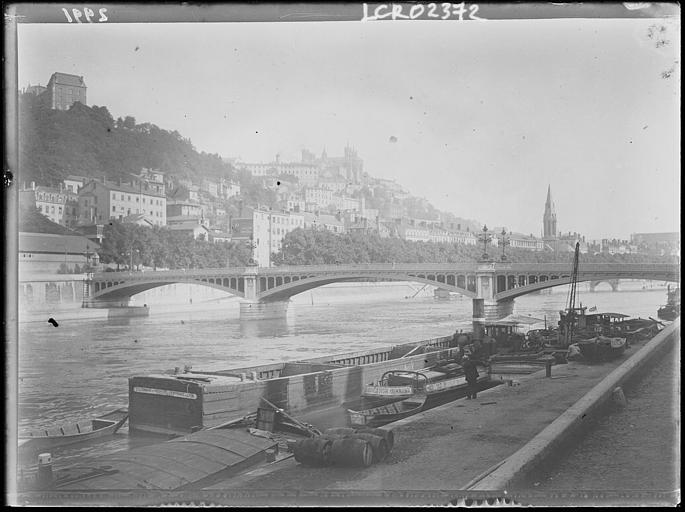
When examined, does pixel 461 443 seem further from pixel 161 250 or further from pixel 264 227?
pixel 161 250

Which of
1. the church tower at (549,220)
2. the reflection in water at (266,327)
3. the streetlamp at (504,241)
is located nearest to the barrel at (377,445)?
the reflection in water at (266,327)

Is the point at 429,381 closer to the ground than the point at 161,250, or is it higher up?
closer to the ground

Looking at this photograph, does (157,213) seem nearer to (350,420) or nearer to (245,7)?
(245,7)

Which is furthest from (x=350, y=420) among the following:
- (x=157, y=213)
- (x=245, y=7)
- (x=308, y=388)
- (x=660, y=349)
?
(x=245, y=7)

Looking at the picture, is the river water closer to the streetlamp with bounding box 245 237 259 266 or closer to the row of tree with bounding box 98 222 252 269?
the row of tree with bounding box 98 222 252 269

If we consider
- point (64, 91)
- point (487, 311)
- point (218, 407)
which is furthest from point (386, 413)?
point (64, 91)
